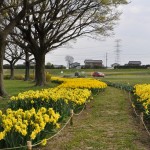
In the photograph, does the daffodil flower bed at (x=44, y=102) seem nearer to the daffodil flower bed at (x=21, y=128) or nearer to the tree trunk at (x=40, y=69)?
the daffodil flower bed at (x=21, y=128)

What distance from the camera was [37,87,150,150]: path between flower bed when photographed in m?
8.12

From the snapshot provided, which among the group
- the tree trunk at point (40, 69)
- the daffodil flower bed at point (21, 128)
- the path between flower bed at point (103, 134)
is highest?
the tree trunk at point (40, 69)

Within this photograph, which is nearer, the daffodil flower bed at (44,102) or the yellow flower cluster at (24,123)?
the yellow flower cluster at (24,123)

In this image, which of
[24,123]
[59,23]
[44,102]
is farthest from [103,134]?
[59,23]

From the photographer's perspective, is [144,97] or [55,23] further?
[55,23]

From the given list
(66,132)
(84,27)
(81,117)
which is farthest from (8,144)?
(84,27)

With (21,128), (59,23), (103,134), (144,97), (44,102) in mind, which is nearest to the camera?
(21,128)

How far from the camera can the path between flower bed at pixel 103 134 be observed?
8.12 metres

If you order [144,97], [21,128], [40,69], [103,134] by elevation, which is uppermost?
[40,69]

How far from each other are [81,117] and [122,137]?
3.46 m

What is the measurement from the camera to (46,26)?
32.3 metres

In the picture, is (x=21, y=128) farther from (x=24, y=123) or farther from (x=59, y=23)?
(x=59, y=23)

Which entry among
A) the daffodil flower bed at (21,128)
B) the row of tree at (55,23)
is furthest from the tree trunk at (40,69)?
the daffodil flower bed at (21,128)

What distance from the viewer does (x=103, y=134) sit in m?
9.41
